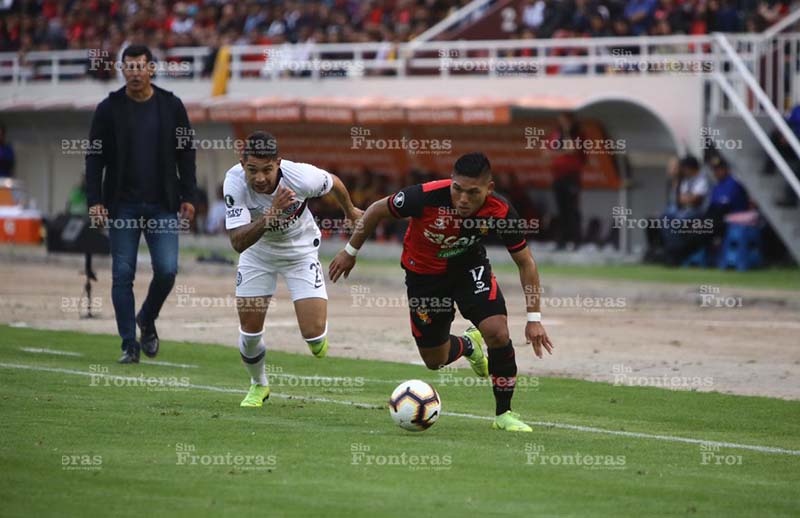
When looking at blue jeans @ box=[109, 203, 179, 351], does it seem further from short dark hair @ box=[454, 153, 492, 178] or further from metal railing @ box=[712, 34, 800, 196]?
metal railing @ box=[712, 34, 800, 196]

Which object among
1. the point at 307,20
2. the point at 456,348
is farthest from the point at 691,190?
the point at 456,348

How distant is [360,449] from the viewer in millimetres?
9133

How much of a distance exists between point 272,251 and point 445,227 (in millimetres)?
1606

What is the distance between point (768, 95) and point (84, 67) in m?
18.9

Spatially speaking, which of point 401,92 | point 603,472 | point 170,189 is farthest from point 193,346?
point 401,92

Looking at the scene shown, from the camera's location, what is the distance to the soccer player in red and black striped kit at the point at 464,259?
9914mm

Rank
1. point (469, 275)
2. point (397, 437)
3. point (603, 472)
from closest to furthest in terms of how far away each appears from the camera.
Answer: point (603, 472) → point (397, 437) → point (469, 275)

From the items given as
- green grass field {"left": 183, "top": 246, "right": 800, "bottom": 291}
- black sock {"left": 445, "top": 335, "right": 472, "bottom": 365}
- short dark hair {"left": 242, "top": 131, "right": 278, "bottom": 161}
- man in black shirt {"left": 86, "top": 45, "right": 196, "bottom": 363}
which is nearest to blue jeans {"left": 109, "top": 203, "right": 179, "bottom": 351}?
man in black shirt {"left": 86, "top": 45, "right": 196, "bottom": 363}

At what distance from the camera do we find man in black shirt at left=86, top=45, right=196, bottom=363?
13.3 m

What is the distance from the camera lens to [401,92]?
103ft

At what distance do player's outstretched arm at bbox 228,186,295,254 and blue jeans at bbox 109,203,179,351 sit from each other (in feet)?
9.10

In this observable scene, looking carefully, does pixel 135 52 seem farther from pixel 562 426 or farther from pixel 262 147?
pixel 562 426

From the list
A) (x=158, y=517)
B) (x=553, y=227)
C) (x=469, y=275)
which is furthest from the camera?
(x=553, y=227)

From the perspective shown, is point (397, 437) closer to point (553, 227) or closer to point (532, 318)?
point (532, 318)
